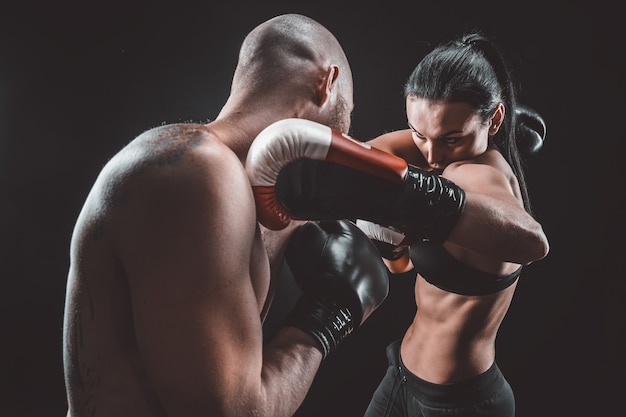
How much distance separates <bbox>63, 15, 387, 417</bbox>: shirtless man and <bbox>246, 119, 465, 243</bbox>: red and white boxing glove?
0.20 feet

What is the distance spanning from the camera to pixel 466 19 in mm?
2689

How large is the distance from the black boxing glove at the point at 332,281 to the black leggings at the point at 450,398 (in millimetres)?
719

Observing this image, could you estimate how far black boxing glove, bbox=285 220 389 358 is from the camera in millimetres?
1150

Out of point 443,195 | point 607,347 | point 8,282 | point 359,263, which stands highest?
point 443,195

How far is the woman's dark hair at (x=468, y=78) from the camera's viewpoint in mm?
1623

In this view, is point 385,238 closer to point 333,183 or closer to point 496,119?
point 496,119

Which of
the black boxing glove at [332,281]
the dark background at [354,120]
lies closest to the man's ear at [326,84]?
the black boxing glove at [332,281]

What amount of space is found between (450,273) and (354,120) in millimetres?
1350

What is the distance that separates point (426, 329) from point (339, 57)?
1.03m

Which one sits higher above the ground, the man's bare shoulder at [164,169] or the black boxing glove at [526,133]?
the man's bare shoulder at [164,169]

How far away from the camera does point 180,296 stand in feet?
2.83

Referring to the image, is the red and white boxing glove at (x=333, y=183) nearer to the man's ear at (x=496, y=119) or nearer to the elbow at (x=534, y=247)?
the elbow at (x=534, y=247)

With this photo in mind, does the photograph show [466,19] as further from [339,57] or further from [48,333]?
[48,333]

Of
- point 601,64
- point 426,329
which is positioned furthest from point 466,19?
point 426,329
